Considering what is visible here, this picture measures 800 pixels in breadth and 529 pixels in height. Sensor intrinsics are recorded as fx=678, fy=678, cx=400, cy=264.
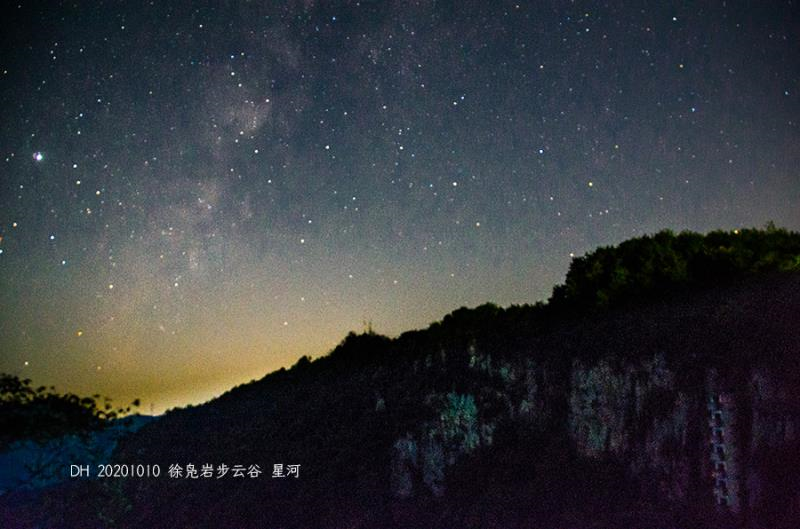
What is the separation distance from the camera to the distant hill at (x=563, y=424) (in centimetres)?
1081

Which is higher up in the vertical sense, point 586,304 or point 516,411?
point 586,304

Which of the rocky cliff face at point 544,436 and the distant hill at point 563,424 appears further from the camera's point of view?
the distant hill at point 563,424

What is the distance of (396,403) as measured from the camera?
16391 mm

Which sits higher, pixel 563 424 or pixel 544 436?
pixel 563 424

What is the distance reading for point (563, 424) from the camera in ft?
42.9

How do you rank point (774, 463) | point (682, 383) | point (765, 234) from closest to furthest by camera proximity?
point (774, 463), point (682, 383), point (765, 234)

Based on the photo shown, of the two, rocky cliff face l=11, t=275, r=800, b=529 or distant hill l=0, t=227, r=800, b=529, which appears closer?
rocky cliff face l=11, t=275, r=800, b=529

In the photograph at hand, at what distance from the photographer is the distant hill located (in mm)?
10812

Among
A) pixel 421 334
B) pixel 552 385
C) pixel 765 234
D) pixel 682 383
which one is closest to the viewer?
pixel 682 383

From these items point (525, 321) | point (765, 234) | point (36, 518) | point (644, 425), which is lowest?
point (36, 518)

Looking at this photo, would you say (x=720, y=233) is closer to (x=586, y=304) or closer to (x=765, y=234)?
(x=765, y=234)

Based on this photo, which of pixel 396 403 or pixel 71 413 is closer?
pixel 71 413

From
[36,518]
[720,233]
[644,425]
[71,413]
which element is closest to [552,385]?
[644,425]

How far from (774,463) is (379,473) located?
24.7ft
